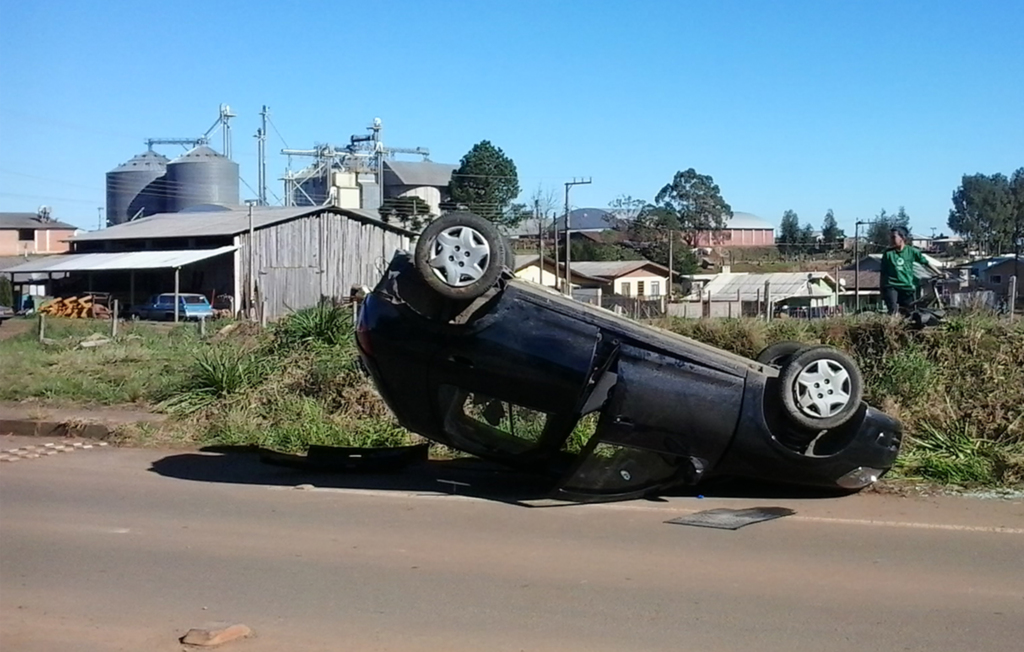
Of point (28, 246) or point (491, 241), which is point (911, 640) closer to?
point (491, 241)

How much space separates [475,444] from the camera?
8602 millimetres

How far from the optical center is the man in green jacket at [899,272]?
40.0ft

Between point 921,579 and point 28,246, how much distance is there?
8695 cm

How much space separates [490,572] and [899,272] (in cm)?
733

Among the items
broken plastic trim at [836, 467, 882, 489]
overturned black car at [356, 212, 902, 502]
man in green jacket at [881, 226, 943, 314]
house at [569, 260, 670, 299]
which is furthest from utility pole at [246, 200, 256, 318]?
broken plastic trim at [836, 467, 882, 489]

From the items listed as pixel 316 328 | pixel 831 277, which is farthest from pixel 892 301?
pixel 831 277

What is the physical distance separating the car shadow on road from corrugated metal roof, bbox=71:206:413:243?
38.9 m

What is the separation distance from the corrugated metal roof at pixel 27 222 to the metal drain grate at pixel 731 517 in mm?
84850

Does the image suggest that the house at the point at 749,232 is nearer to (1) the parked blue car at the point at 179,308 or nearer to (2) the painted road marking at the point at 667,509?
(1) the parked blue car at the point at 179,308

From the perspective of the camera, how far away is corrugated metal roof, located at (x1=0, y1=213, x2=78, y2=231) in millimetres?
85062

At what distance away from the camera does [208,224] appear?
5412 centimetres

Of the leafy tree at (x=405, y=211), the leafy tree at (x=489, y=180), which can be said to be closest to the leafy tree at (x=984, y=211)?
the leafy tree at (x=489, y=180)

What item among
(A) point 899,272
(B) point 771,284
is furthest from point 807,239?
(A) point 899,272

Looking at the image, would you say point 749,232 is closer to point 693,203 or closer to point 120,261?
point 693,203
